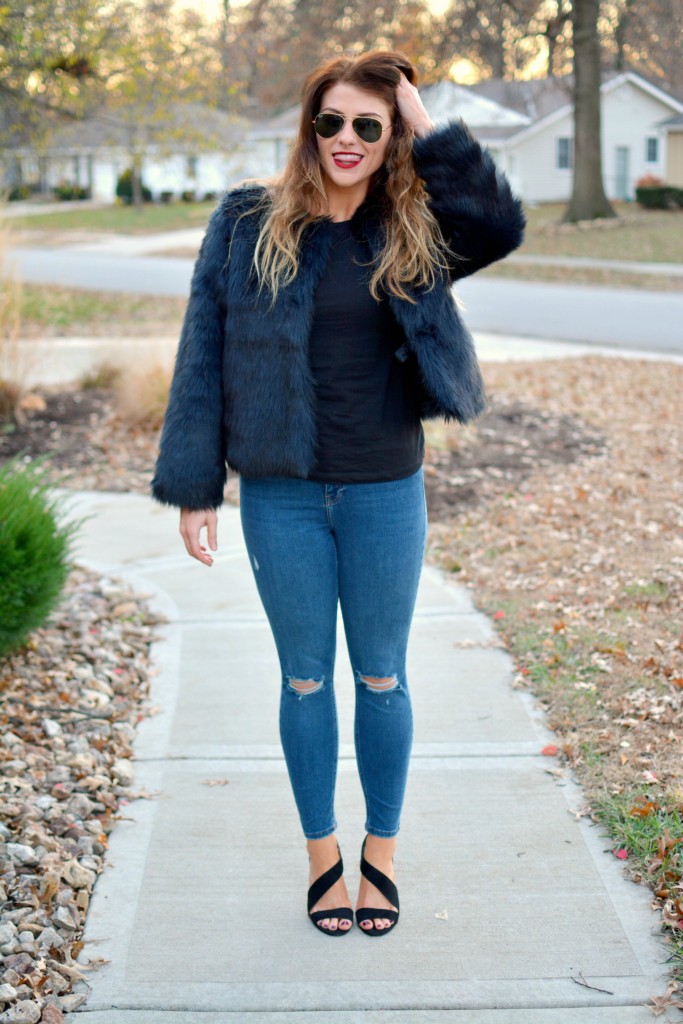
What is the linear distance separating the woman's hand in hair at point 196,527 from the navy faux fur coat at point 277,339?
0.04m

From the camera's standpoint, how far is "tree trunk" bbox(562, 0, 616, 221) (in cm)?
2586

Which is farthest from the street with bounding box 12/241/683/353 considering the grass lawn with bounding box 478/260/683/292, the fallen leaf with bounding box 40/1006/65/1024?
the fallen leaf with bounding box 40/1006/65/1024

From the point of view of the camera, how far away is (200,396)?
2512 mm

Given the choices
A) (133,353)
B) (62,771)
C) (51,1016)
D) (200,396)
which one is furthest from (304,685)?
(133,353)

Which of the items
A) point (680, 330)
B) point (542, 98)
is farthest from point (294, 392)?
point (542, 98)

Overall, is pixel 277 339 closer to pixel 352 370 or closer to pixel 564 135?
pixel 352 370

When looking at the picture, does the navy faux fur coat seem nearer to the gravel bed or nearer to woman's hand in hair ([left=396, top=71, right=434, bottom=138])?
woman's hand in hair ([left=396, top=71, right=434, bottom=138])

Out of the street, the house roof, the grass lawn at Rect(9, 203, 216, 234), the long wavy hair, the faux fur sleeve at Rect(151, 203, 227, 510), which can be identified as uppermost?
the house roof

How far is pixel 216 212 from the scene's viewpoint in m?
2.59

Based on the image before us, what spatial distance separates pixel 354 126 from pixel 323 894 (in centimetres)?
185

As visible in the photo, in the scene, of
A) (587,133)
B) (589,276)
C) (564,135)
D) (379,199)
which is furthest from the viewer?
(564,135)

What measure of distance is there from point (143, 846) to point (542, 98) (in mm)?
47289

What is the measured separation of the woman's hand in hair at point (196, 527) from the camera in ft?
8.49

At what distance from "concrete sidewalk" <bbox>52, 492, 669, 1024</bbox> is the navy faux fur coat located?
42.3 inches
